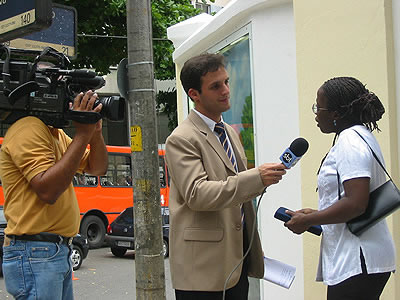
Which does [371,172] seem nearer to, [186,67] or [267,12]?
[186,67]

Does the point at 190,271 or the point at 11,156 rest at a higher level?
the point at 11,156

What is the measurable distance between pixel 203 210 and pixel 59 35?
1878mm

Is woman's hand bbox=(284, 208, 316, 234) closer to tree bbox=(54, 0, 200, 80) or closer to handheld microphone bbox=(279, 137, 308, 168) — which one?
→ handheld microphone bbox=(279, 137, 308, 168)

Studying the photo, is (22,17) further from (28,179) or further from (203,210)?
(203,210)

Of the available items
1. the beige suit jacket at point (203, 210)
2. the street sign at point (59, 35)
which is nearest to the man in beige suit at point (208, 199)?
the beige suit jacket at point (203, 210)

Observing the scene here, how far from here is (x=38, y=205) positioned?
2.75 m

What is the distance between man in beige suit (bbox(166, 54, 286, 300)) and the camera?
266 centimetres

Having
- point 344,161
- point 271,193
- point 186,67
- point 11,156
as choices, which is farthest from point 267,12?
point 11,156

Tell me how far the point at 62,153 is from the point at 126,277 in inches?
320

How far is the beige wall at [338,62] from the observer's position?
384cm

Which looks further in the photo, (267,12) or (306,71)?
(267,12)

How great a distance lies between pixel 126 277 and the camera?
423 inches

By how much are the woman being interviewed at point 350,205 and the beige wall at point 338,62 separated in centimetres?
106

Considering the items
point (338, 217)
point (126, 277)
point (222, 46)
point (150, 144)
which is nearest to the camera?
point (338, 217)
